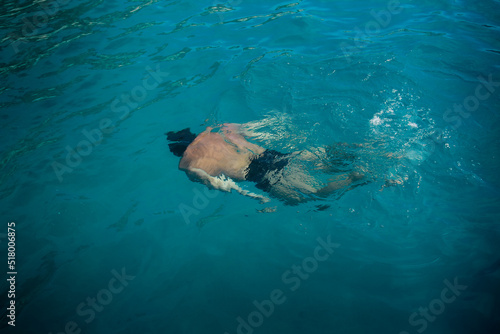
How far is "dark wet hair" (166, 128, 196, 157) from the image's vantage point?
454 cm

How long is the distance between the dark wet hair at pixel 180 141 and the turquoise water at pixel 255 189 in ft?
1.55

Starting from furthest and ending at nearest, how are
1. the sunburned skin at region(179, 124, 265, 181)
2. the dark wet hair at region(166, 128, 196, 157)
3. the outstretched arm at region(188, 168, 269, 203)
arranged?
the dark wet hair at region(166, 128, 196, 157) < the outstretched arm at region(188, 168, 269, 203) < the sunburned skin at region(179, 124, 265, 181)

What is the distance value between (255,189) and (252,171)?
14.3 inches

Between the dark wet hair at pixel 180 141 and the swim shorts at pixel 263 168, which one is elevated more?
the dark wet hair at pixel 180 141

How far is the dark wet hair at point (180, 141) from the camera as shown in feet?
14.9

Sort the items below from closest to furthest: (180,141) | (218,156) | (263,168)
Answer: (218,156) < (263,168) < (180,141)

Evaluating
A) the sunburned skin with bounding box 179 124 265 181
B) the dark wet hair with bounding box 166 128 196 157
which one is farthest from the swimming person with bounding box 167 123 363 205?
the dark wet hair with bounding box 166 128 196 157

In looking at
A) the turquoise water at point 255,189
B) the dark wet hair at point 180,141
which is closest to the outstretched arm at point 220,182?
the turquoise water at point 255,189

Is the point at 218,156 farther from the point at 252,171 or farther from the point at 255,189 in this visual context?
the point at 255,189

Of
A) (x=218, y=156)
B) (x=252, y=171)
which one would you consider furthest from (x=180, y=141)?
(x=252, y=171)

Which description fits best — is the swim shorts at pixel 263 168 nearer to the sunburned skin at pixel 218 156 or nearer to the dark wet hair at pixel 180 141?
the sunburned skin at pixel 218 156

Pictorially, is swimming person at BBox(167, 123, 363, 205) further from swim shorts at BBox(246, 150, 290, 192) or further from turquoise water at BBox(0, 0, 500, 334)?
turquoise water at BBox(0, 0, 500, 334)

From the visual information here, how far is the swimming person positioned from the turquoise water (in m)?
0.22

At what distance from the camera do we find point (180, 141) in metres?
4.73
